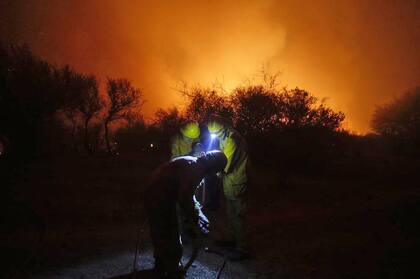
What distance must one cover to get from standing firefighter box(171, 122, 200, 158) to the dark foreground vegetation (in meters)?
2.21

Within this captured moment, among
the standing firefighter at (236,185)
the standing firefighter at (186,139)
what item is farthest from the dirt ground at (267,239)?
the standing firefighter at (186,139)

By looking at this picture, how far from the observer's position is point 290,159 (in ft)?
57.6

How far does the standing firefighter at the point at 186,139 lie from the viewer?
798cm

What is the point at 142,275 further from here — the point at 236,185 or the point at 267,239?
the point at 267,239

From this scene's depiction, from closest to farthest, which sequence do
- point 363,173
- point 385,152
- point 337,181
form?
point 337,181 < point 363,173 < point 385,152

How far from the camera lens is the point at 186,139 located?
8.11m

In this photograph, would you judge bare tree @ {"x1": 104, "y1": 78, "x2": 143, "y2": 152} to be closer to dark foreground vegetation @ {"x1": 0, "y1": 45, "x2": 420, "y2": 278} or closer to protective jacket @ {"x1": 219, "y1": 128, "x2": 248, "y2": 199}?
dark foreground vegetation @ {"x1": 0, "y1": 45, "x2": 420, "y2": 278}

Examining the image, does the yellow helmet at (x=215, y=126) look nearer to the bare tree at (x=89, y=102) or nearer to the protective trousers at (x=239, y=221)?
the protective trousers at (x=239, y=221)

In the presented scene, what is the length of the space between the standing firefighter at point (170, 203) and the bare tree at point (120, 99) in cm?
3212

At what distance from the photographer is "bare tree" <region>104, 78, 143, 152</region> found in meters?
36.6

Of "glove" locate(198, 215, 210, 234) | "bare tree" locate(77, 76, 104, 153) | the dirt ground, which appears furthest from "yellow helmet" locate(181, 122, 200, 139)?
"bare tree" locate(77, 76, 104, 153)

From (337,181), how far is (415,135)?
71.6 feet

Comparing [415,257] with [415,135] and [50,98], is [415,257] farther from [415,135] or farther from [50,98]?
[415,135]

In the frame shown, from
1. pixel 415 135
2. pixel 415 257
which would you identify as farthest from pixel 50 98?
pixel 415 135
